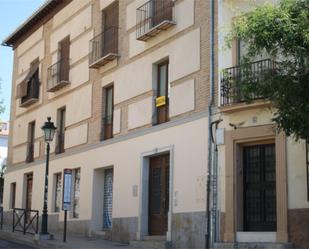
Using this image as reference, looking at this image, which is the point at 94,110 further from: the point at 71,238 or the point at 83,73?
the point at 71,238

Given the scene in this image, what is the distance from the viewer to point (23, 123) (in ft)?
96.5

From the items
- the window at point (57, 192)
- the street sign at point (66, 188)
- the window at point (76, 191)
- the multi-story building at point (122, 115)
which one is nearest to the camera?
the multi-story building at point (122, 115)

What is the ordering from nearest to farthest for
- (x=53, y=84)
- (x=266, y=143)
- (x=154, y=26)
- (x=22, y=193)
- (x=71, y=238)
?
(x=266, y=143)
(x=154, y=26)
(x=71, y=238)
(x=53, y=84)
(x=22, y=193)

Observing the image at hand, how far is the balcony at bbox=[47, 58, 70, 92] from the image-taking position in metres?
25.1

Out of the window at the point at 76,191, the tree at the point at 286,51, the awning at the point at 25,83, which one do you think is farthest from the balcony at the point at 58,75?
the tree at the point at 286,51

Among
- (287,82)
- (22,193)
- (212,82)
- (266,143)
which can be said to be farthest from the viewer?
(22,193)

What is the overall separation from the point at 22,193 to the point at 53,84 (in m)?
5.98

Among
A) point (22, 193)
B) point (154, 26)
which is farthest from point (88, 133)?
point (22, 193)

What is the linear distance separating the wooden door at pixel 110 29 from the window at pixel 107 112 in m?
1.35

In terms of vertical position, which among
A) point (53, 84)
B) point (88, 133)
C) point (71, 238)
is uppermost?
point (53, 84)

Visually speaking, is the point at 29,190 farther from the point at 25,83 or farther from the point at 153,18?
the point at 153,18

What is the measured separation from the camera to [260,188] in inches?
601

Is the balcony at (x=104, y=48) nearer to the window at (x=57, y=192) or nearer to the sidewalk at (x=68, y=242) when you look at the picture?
the window at (x=57, y=192)

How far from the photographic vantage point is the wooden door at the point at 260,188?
15.0 meters
